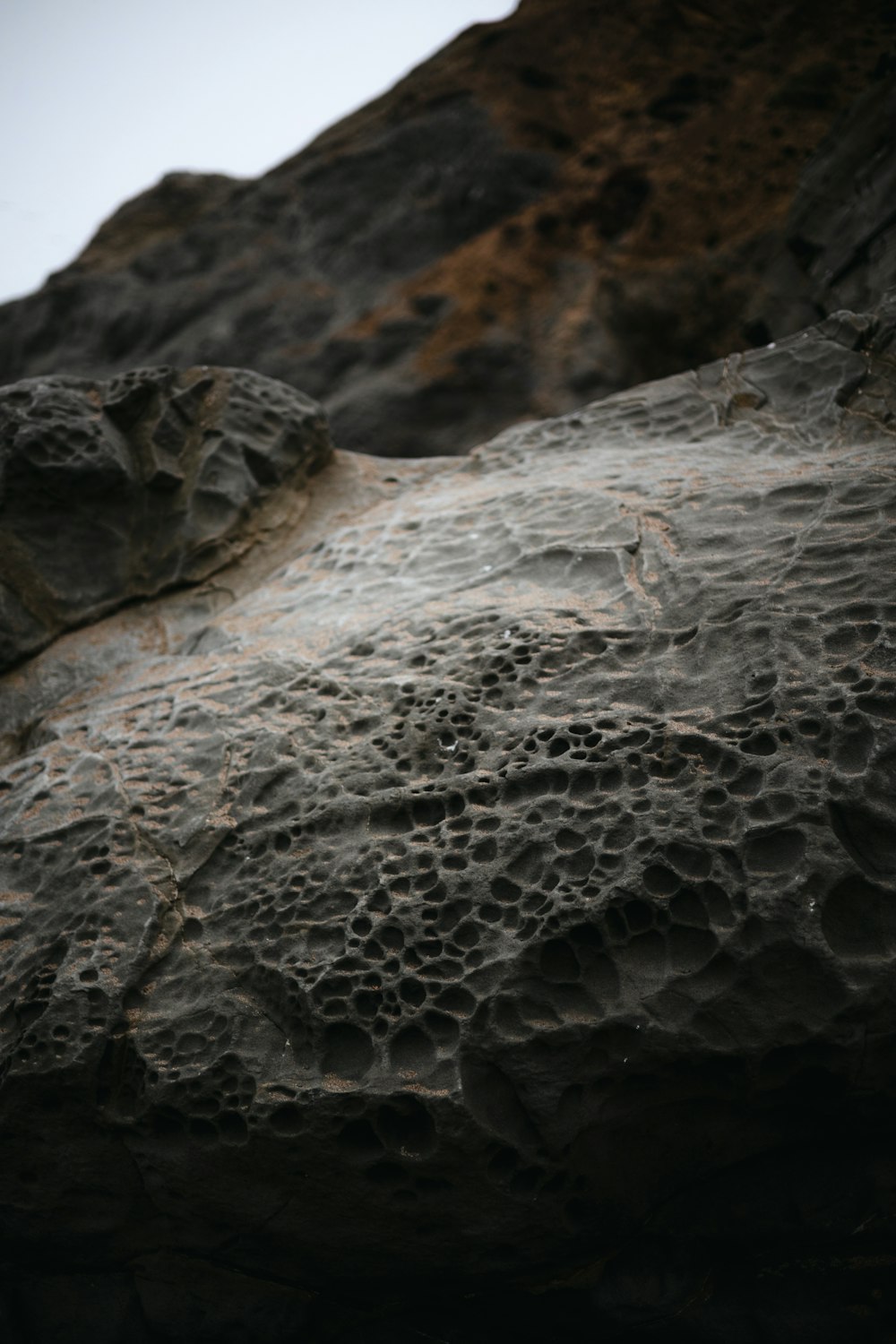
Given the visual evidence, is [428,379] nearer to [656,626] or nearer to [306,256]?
[306,256]

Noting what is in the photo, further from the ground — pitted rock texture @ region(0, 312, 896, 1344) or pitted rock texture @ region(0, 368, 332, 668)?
pitted rock texture @ region(0, 368, 332, 668)

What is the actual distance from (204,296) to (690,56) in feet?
9.06

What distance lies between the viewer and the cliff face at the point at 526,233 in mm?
4371

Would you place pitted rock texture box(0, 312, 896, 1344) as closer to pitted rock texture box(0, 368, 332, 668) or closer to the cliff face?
pitted rock texture box(0, 368, 332, 668)


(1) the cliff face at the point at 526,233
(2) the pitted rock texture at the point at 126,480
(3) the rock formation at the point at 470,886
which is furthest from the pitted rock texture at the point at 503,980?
(1) the cliff face at the point at 526,233

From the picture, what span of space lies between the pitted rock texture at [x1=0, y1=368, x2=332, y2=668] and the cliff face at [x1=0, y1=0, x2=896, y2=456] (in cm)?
151

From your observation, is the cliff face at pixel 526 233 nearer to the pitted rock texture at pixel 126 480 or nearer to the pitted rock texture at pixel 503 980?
the pitted rock texture at pixel 126 480

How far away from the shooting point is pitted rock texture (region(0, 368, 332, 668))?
9.71 ft

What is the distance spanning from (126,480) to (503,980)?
218 cm

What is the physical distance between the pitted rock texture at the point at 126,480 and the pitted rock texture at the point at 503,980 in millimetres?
983

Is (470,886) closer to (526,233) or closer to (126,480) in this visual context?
(126,480)

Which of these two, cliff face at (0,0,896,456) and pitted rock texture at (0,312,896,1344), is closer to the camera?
pitted rock texture at (0,312,896,1344)

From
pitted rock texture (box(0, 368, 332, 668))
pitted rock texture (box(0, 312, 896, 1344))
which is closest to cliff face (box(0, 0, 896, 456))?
pitted rock texture (box(0, 368, 332, 668))

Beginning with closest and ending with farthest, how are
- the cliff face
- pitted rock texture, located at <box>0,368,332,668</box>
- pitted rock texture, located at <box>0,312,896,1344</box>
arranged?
pitted rock texture, located at <box>0,312,896,1344</box>
pitted rock texture, located at <box>0,368,332,668</box>
the cliff face
